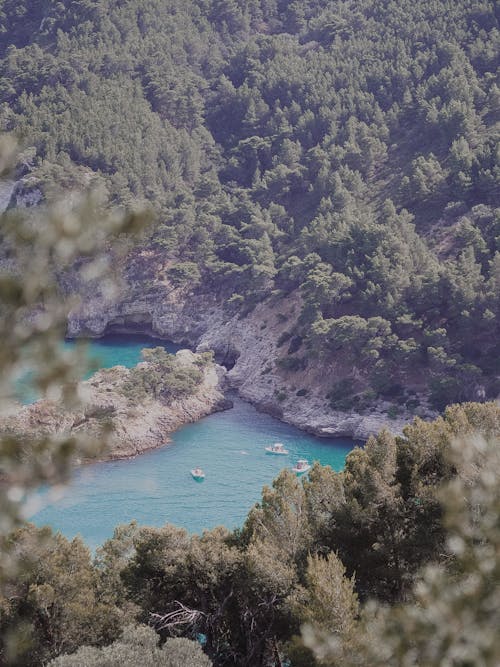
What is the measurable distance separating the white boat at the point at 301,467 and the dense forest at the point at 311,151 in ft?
13.1

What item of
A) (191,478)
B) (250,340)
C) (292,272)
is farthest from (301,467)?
(292,272)

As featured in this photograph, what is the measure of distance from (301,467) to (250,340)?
963 cm

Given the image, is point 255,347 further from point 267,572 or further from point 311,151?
point 267,572

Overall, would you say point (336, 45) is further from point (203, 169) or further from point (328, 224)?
point (328, 224)

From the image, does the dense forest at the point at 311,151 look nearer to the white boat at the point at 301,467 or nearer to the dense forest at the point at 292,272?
the dense forest at the point at 292,272

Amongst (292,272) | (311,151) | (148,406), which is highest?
(311,151)

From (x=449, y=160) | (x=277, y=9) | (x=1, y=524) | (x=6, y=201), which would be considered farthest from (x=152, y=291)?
(x=1, y=524)

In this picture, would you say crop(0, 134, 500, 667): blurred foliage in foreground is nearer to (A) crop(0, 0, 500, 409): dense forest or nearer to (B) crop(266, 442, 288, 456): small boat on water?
(B) crop(266, 442, 288, 456): small boat on water

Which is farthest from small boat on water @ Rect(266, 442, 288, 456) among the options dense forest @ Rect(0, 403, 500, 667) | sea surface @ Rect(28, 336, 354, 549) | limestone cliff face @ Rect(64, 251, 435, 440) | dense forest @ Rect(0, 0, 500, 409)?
dense forest @ Rect(0, 403, 500, 667)

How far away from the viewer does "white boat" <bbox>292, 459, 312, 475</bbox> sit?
23750 mm

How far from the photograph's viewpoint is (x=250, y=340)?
107 ft

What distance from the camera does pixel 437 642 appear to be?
3568 mm

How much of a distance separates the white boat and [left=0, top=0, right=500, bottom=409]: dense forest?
4.00 metres

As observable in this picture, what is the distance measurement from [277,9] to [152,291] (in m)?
27.0
